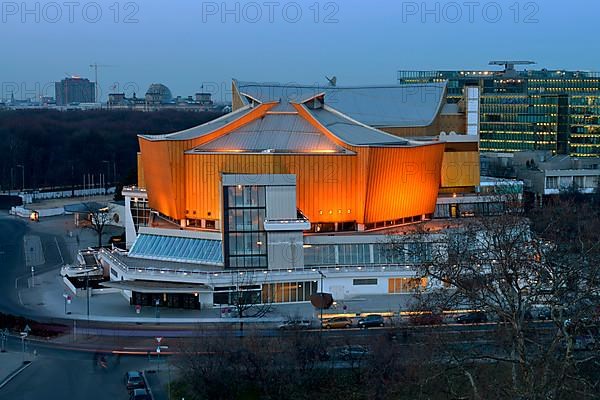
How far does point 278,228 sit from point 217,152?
5.96 m

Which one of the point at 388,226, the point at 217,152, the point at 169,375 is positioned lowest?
the point at 169,375

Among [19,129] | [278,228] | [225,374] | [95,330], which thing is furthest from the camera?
[19,129]

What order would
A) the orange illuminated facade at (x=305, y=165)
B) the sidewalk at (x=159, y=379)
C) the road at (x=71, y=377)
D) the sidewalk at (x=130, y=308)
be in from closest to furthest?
the sidewalk at (x=159, y=379) → the road at (x=71, y=377) → the sidewalk at (x=130, y=308) → the orange illuminated facade at (x=305, y=165)

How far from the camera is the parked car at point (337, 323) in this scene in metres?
32.9

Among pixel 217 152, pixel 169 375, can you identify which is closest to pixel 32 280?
pixel 217 152

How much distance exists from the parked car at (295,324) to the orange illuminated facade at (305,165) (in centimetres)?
891

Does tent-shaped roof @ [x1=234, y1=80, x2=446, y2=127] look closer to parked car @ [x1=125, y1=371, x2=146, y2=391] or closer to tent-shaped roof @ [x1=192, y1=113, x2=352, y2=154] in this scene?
tent-shaped roof @ [x1=192, y1=113, x2=352, y2=154]

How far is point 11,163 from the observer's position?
10000 centimetres

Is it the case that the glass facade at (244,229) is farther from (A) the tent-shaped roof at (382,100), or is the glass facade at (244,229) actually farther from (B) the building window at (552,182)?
(B) the building window at (552,182)

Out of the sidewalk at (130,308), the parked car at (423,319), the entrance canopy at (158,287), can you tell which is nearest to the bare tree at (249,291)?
the sidewalk at (130,308)

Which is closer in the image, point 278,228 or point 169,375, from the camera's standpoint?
point 169,375

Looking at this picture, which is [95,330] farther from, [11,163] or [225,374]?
[11,163]

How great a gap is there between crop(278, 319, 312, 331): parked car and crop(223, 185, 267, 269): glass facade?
19.7 ft

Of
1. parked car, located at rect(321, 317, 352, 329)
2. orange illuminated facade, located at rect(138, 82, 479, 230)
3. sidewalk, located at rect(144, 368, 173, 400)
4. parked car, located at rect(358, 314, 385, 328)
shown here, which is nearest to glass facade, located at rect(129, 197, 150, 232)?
orange illuminated facade, located at rect(138, 82, 479, 230)
